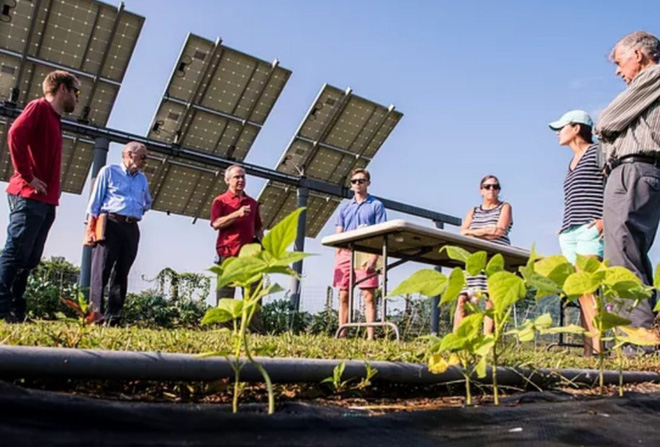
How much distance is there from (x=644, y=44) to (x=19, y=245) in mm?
3830

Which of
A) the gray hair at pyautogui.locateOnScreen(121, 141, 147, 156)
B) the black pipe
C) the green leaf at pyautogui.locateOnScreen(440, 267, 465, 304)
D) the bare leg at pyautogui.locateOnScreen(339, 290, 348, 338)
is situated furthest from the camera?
the gray hair at pyautogui.locateOnScreen(121, 141, 147, 156)

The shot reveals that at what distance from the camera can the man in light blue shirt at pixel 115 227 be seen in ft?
15.5

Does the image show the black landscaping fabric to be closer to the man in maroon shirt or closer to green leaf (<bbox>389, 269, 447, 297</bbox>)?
green leaf (<bbox>389, 269, 447, 297</bbox>)

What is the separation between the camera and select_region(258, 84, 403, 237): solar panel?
967 centimetres

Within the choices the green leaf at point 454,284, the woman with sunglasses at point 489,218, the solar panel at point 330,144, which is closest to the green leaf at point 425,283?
the green leaf at point 454,284

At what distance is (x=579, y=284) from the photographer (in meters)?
1.56

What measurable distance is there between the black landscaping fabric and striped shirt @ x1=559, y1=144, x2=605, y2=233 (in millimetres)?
2305

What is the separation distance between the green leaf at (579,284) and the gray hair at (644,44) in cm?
236

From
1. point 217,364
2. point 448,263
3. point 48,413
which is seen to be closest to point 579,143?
point 448,263

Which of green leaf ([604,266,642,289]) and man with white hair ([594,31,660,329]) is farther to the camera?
man with white hair ([594,31,660,329])

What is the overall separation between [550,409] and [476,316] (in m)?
0.31

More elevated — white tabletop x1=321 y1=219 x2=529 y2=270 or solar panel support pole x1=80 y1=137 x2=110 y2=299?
solar panel support pole x1=80 y1=137 x2=110 y2=299

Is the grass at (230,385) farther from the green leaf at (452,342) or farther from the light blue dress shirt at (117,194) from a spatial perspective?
the light blue dress shirt at (117,194)

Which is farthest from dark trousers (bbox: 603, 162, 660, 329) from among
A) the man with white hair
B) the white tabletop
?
the white tabletop
